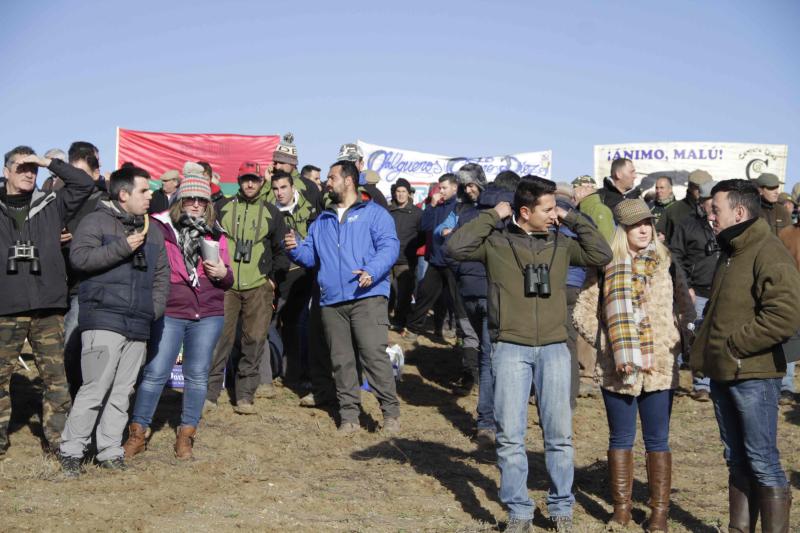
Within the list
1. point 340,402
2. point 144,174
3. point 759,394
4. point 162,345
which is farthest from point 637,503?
point 144,174

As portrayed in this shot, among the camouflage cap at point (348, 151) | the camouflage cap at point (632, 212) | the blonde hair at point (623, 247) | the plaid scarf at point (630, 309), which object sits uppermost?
the camouflage cap at point (348, 151)

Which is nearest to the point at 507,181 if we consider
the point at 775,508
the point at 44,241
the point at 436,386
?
the point at 436,386

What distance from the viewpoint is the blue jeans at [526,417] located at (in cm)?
552

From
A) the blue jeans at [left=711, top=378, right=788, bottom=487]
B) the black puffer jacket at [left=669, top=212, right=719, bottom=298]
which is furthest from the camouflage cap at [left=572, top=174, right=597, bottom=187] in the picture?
the blue jeans at [left=711, top=378, right=788, bottom=487]

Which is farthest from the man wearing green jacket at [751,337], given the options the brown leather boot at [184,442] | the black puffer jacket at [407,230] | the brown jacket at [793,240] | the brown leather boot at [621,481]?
the black puffer jacket at [407,230]

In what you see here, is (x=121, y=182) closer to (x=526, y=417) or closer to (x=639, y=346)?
(x=526, y=417)

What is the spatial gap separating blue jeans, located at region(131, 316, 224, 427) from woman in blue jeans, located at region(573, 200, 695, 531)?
3.31 m

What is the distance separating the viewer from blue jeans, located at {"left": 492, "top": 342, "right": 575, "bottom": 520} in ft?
18.1

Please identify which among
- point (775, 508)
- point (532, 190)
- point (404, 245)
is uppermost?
point (532, 190)

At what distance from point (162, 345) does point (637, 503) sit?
4.01 m

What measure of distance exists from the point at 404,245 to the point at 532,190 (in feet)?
26.6

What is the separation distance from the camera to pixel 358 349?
336 inches

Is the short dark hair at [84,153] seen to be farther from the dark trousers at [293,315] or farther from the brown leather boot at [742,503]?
the brown leather boot at [742,503]

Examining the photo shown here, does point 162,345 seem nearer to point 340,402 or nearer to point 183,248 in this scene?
point 183,248
